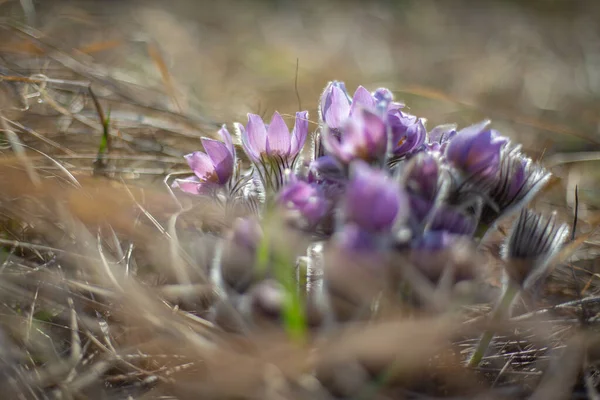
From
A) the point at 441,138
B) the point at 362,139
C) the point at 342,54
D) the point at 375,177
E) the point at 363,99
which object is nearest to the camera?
the point at 375,177

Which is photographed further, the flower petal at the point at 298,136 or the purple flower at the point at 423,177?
the flower petal at the point at 298,136

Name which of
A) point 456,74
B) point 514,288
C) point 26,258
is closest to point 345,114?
point 514,288

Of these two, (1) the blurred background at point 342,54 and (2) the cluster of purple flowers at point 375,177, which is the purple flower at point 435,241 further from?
(1) the blurred background at point 342,54

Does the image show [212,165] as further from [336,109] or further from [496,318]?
[496,318]

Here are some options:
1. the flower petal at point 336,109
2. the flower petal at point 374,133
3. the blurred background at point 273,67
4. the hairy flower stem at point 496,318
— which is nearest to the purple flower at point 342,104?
the flower petal at point 336,109

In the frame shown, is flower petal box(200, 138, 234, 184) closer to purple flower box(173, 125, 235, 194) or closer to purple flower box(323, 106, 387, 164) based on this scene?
purple flower box(173, 125, 235, 194)

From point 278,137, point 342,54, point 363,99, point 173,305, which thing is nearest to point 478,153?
point 363,99
